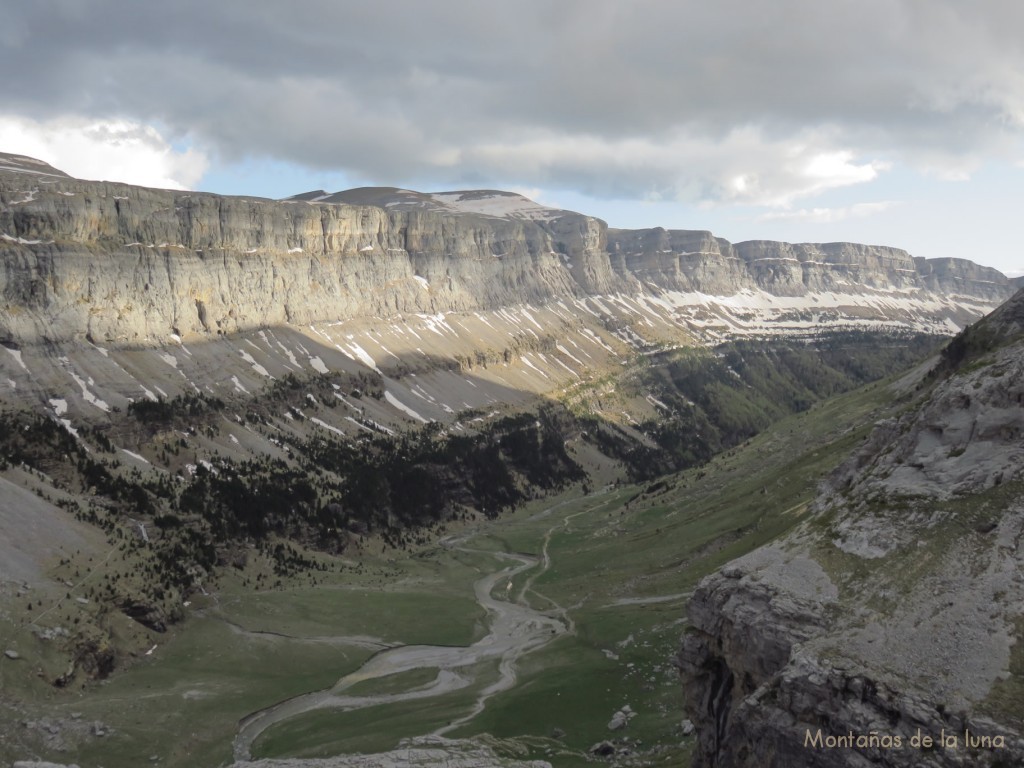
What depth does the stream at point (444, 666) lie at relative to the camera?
2516 inches

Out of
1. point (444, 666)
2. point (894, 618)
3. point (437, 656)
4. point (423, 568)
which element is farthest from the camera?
point (423, 568)

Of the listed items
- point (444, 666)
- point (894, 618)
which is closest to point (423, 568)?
point (444, 666)

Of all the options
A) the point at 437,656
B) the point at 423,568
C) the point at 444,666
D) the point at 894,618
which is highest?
the point at 894,618

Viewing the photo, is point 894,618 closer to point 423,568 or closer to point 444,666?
point 444,666

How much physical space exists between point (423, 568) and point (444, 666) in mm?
50424

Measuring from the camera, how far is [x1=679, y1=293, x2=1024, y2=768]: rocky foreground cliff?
93.1 feet

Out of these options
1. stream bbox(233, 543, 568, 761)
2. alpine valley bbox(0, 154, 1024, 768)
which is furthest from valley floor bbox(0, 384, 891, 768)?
alpine valley bbox(0, 154, 1024, 768)

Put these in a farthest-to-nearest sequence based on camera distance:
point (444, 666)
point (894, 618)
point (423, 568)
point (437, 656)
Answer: point (423, 568) → point (437, 656) → point (444, 666) → point (894, 618)

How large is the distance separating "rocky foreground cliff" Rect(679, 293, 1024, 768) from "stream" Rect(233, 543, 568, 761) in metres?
26.9

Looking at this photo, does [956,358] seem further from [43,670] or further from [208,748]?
[43,670]

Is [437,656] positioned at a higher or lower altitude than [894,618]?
lower

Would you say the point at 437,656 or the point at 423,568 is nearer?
the point at 437,656

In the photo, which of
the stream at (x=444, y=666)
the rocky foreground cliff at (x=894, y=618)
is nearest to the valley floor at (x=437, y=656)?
the stream at (x=444, y=666)

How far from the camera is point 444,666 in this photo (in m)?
76.2
